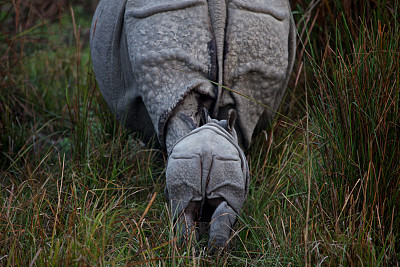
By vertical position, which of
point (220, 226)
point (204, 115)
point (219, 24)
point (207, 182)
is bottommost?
point (220, 226)

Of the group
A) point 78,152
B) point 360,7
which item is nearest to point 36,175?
point 78,152

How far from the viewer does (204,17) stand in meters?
2.07

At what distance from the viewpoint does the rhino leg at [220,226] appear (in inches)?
71.6

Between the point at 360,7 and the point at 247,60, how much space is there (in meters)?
1.25

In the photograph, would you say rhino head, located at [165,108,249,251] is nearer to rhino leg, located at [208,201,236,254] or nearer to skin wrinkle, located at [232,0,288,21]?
rhino leg, located at [208,201,236,254]

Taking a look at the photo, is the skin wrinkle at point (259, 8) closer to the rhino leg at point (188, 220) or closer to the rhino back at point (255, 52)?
the rhino back at point (255, 52)

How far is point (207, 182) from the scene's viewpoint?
185 cm

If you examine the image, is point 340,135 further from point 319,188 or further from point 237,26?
point 237,26

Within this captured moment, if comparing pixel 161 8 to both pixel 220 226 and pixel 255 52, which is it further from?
pixel 220 226

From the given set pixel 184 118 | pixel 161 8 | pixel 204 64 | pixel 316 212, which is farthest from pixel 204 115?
pixel 316 212

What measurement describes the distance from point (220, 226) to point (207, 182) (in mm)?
170

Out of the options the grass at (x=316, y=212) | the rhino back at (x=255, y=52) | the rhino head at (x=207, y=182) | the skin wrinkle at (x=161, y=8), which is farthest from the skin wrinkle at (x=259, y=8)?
the rhino head at (x=207, y=182)

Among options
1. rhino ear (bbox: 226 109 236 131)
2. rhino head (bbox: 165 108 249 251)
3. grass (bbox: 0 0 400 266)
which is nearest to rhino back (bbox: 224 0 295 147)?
rhino ear (bbox: 226 109 236 131)

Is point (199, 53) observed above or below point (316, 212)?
above
